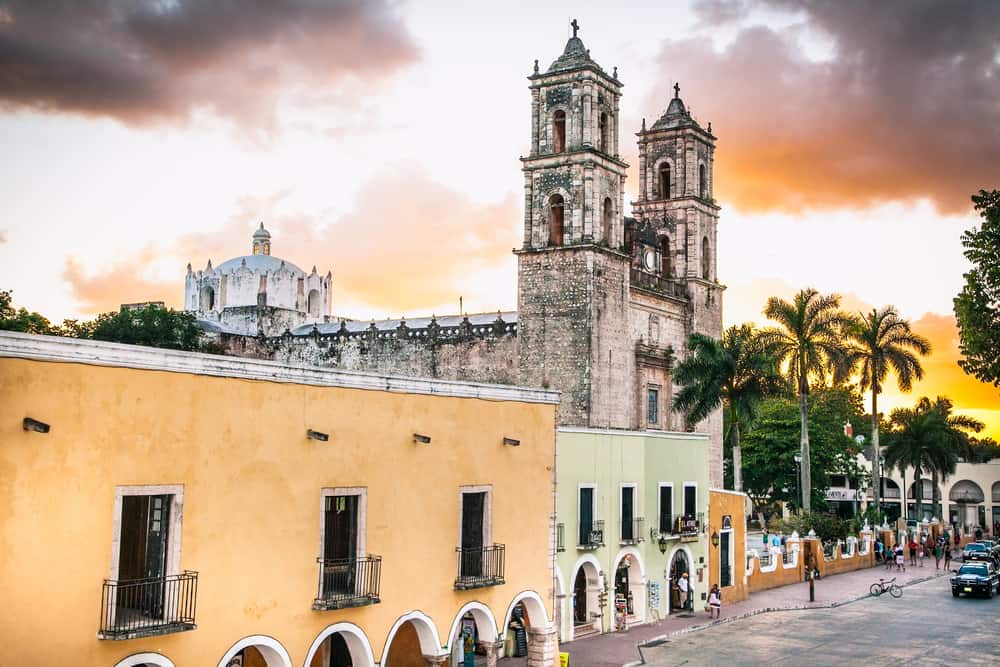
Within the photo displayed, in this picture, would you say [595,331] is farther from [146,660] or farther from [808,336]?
[146,660]

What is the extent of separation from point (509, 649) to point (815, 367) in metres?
21.9

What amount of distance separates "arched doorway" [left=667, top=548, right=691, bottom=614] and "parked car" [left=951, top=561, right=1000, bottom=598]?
33.5ft

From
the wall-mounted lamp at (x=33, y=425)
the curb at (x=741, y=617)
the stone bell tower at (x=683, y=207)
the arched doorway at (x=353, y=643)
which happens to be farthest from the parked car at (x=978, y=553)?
the wall-mounted lamp at (x=33, y=425)

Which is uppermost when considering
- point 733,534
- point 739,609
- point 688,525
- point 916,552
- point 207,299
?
point 207,299

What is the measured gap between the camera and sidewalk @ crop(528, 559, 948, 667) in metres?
24.3

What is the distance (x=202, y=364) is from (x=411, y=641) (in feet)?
29.4

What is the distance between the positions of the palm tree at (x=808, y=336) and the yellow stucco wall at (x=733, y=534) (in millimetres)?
9154

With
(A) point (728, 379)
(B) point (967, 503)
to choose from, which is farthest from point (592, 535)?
(B) point (967, 503)

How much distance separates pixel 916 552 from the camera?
47.9 meters

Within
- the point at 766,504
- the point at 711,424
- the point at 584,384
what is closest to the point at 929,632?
the point at 584,384

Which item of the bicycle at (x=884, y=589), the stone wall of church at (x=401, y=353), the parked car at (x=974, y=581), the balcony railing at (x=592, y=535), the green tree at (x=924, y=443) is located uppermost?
the stone wall of church at (x=401, y=353)

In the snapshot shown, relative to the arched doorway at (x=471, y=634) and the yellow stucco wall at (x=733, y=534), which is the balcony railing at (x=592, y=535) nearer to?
the arched doorway at (x=471, y=634)

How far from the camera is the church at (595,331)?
27.6 m

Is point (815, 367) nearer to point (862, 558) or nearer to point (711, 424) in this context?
point (711, 424)
